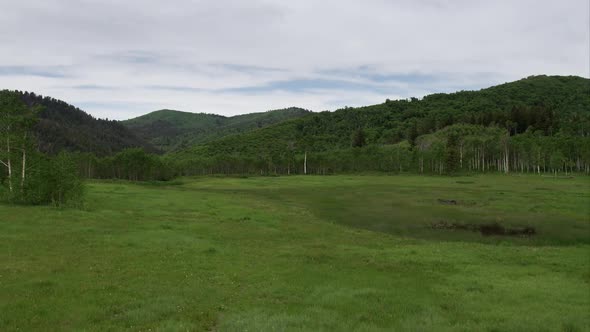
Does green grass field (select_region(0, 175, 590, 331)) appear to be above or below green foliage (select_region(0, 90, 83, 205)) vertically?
below

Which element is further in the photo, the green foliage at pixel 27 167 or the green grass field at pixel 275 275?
the green foliage at pixel 27 167

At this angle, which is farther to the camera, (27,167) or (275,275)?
(27,167)

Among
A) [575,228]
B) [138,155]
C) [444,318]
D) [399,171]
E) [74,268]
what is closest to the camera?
[444,318]

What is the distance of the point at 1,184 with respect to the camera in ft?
206

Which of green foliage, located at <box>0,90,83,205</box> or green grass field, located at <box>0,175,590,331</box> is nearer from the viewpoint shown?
green grass field, located at <box>0,175,590,331</box>

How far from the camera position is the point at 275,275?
995 inches

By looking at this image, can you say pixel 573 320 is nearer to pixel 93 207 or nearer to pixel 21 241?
pixel 21 241

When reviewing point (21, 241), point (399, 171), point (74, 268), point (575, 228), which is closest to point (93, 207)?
point (21, 241)

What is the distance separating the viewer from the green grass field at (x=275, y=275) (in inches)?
694

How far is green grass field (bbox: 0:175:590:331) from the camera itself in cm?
1762

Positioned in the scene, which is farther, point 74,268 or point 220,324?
point 74,268

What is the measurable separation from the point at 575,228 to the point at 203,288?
154ft

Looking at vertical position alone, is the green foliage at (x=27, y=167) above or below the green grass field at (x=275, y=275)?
above

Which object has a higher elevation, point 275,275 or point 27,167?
point 27,167
